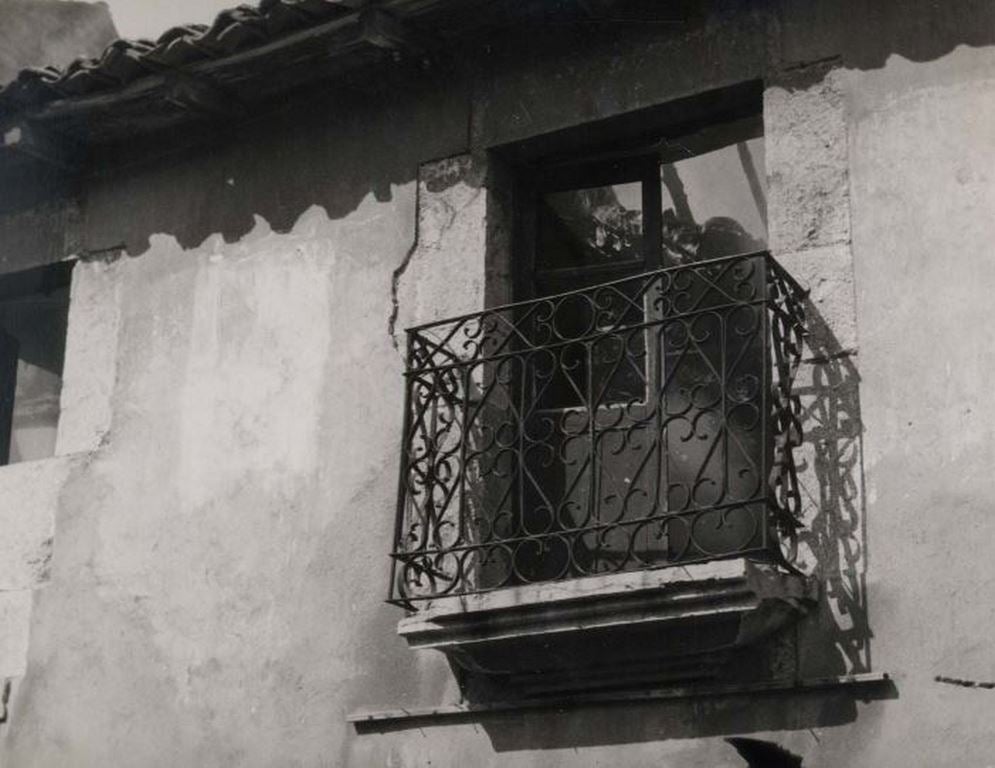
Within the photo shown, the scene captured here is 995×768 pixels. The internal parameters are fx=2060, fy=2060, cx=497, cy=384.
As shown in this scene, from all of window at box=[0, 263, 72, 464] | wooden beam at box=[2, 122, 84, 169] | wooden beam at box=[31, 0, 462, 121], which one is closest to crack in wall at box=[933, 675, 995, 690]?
wooden beam at box=[31, 0, 462, 121]

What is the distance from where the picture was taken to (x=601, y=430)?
6926 millimetres

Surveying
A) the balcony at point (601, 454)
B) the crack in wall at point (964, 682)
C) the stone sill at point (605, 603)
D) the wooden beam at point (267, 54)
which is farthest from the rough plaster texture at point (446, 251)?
the crack in wall at point (964, 682)

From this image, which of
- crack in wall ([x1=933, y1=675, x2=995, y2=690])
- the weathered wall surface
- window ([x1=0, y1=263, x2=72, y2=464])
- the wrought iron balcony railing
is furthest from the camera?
window ([x1=0, y1=263, x2=72, y2=464])

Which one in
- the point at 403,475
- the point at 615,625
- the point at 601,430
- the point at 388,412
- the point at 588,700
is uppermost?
the point at 388,412

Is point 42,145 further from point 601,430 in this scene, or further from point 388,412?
point 601,430

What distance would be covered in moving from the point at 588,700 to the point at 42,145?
3.54 meters

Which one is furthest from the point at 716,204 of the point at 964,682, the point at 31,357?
the point at 31,357

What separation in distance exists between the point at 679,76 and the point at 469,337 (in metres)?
1.23

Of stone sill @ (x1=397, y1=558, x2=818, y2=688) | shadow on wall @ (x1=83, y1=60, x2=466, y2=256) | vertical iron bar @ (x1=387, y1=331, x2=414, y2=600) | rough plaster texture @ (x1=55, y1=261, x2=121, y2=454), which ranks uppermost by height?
shadow on wall @ (x1=83, y1=60, x2=466, y2=256)

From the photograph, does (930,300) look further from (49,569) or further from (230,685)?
(49,569)

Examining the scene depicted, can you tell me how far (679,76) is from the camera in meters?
7.46

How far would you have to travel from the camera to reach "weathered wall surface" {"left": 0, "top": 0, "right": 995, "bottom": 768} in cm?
643

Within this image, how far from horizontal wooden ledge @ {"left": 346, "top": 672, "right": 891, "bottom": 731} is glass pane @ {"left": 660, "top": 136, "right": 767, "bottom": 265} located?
1.70m

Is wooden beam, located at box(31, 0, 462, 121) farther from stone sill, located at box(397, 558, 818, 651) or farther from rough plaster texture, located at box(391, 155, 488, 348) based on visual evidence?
stone sill, located at box(397, 558, 818, 651)
